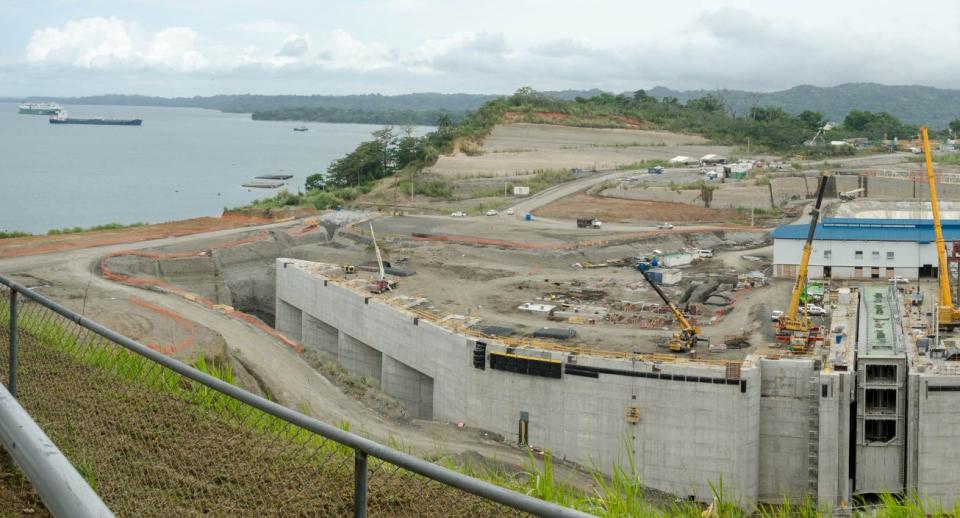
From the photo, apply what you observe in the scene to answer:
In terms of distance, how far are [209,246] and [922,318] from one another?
33.7m

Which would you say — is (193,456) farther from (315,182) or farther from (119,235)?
(315,182)

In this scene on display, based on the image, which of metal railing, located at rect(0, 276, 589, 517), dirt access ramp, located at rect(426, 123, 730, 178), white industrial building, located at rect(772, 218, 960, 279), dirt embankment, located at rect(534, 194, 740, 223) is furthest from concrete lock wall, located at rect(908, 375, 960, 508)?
dirt access ramp, located at rect(426, 123, 730, 178)

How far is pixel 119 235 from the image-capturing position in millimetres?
55031

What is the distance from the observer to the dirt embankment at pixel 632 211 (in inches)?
2712

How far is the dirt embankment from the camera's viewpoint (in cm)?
6888

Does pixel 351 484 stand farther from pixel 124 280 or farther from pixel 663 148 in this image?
pixel 663 148

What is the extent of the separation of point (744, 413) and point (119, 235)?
123 ft

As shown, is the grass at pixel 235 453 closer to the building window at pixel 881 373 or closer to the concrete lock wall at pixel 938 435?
the concrete lock wall at pixel 938 435

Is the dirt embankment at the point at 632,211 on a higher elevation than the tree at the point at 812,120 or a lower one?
lower

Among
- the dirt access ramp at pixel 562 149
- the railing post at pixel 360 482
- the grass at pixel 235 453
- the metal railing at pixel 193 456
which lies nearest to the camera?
the railing post at pixel 360 482

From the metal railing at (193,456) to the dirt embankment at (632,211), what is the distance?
6220 cm

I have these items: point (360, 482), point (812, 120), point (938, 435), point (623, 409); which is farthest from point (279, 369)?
point (812, 120)

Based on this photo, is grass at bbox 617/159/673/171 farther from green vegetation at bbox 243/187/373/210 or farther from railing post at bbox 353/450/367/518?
railing post at bbox 353/450/367/518

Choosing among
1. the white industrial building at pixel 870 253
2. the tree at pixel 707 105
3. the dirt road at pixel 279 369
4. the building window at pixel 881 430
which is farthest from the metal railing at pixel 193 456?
the tree at pixel 707 105
